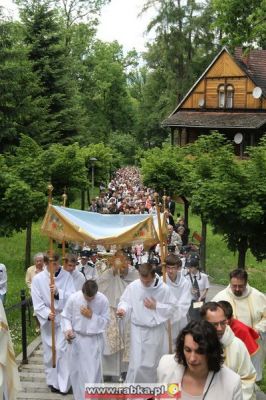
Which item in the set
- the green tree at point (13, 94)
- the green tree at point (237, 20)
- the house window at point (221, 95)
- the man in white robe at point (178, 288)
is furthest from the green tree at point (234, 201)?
the house window at point (221, 95)

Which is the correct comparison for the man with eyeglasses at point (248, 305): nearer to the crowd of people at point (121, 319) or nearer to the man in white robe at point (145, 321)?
the crowd of people at point (121, 319)

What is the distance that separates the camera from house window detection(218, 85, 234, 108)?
44.2 meters

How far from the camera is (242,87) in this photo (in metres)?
43.7

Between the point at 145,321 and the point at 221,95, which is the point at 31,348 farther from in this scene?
the point at 221,95

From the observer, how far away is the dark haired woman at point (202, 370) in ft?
14.3

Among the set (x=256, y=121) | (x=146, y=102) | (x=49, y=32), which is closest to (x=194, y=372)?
(x=49, y=32)

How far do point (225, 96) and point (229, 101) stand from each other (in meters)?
0.41

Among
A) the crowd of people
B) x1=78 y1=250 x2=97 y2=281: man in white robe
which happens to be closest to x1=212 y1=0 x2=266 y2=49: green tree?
x1=78 y1=250 x2=97 y2=281: man in white robe

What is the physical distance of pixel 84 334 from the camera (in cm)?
921

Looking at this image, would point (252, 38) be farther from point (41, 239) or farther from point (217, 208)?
point (41, 239)

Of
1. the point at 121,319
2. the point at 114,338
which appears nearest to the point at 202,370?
the point at 121,319

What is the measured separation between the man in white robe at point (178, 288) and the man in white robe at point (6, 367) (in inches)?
142

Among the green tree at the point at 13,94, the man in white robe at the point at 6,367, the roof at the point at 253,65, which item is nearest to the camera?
the man in white robe at the point at 6,367

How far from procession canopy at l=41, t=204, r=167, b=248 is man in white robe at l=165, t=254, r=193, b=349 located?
2.05 feet
